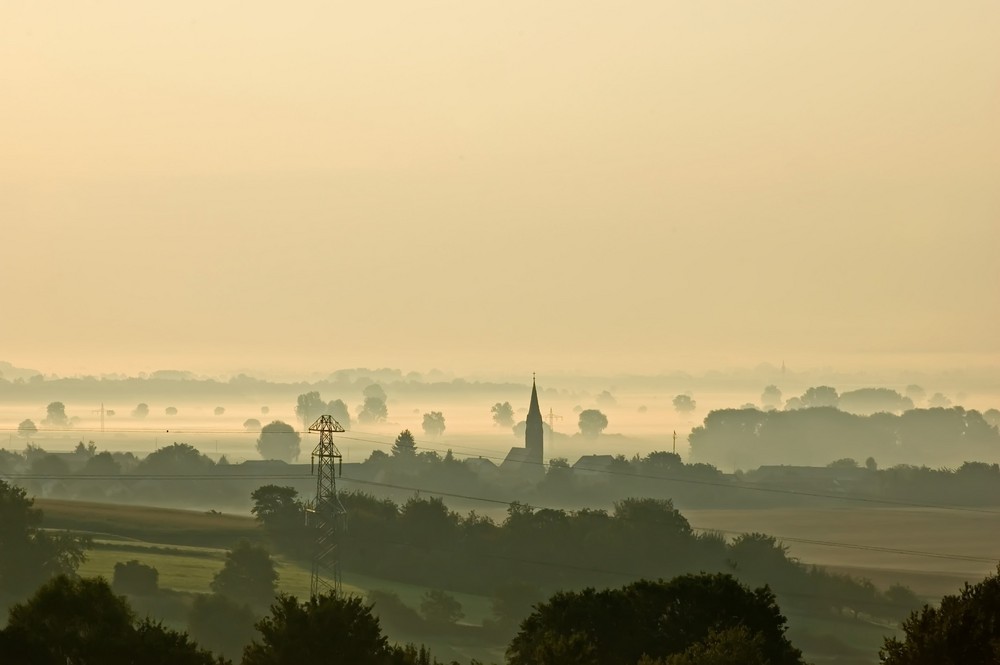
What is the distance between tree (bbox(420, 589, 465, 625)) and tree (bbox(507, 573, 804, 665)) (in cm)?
5387

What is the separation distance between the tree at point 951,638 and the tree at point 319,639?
23.3 meters

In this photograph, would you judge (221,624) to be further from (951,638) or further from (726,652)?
(951,638)

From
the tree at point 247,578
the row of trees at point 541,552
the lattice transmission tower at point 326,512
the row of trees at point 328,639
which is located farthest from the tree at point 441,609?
the row of trees at point 328,639

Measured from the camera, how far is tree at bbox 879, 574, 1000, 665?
229 ft

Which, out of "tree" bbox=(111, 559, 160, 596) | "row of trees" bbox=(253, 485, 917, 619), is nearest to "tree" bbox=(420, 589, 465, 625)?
"row of trees" bbox=(253, 485, 917, 619)

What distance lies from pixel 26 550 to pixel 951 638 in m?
98.0

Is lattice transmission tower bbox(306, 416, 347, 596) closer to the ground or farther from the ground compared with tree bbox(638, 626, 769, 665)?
farther from the ground

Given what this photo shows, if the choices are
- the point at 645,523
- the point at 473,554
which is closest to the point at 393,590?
the point at 473,554

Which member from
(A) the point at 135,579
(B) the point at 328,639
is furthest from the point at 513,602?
(B) the point at 328,639

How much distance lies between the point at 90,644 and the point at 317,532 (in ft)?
343

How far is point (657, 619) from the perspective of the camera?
84.9 metres

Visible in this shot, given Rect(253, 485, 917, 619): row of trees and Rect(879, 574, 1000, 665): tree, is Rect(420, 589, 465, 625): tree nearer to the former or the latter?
Rect(253, 485, 917, 619): row of trees

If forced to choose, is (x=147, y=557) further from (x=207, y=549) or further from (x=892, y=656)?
(x=892, y=656)

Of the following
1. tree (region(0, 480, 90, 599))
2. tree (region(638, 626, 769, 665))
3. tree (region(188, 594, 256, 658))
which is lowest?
tree (region(188, 594, 256, 658))
